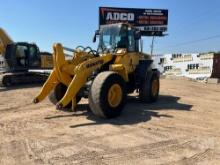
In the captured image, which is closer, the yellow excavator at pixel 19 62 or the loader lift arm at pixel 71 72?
the loader lift arm at pixel 71 72

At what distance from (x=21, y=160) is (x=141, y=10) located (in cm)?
3517

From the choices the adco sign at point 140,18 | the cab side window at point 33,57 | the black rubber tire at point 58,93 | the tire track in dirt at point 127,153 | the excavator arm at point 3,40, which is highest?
the adco sign at point 140,18

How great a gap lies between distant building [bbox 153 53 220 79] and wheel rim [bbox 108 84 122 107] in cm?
1718

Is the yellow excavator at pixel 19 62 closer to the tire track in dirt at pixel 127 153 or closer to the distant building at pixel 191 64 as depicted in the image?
the distant building at pixel 191 64

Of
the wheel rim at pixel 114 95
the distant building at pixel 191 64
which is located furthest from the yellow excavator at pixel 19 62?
the distant building at pixel 191 64

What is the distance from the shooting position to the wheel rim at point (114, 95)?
9837mm

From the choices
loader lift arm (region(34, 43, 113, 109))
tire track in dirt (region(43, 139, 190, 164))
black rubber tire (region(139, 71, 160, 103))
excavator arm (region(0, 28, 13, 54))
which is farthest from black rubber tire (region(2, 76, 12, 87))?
tire track in dirt (region(43, 139, 190, 164))

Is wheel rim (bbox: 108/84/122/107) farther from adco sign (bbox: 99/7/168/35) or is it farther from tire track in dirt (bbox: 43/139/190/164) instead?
adco sign (bbox: 99/7/168/35)

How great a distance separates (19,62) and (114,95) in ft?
40.1

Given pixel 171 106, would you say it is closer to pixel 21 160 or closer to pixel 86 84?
pixel 86 84

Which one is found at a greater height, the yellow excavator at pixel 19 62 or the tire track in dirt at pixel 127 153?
the yellow excavator at pixel 19 62

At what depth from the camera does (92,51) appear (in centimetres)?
1137

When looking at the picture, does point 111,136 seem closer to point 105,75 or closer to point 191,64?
point 105,75

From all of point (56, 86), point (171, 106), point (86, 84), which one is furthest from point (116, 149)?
point (171, 106)
